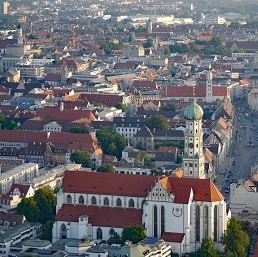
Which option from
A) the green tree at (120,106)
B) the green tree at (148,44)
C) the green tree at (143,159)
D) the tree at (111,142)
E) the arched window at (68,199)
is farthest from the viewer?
the green tree at (148,44)

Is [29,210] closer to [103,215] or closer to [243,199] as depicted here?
[103,215]

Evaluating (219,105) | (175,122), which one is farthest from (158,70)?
A: (175,122)

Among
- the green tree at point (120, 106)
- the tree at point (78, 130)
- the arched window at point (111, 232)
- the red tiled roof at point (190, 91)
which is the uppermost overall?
the arched window at point (111, 232)

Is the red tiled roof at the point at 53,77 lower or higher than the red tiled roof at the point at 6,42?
higher

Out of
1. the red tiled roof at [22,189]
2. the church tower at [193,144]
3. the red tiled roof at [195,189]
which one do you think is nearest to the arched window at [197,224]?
the red tiled roof at [195,189]

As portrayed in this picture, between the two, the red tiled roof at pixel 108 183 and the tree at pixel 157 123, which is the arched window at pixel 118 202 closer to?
the red tiled roof at pixel 108 183

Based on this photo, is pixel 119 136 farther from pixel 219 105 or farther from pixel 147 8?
pixel 147 8

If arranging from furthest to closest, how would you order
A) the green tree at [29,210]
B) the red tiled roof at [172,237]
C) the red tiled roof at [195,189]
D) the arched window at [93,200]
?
the green tree at [29,210], the arched window at [93,200], the red tiled roof at [195,189], the red tiled roof at [172,237]
